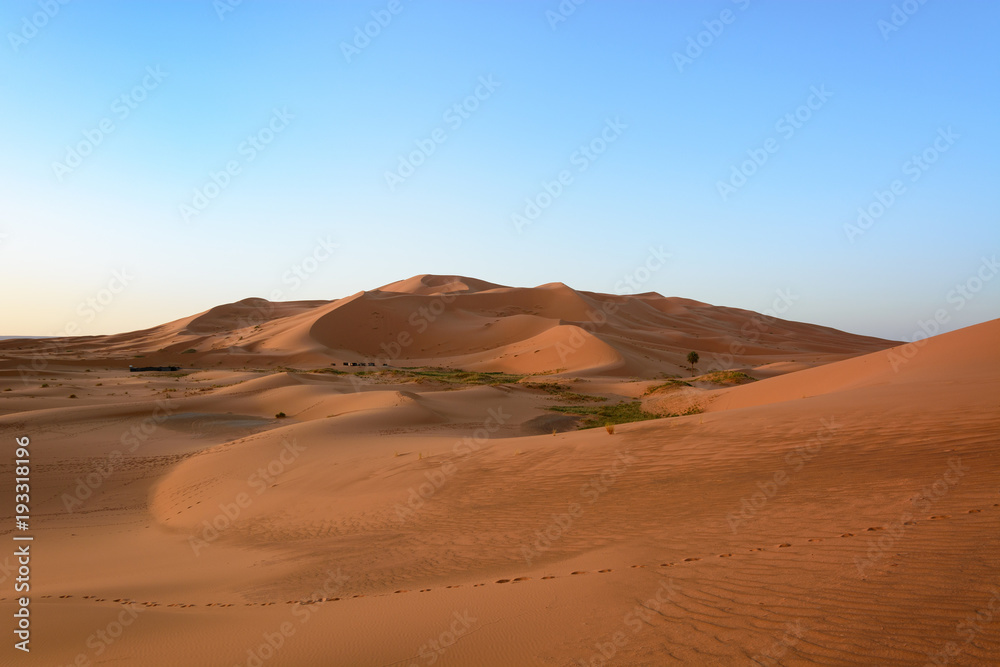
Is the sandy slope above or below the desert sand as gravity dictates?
above

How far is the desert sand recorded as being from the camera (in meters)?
3.72

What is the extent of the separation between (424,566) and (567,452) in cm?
421

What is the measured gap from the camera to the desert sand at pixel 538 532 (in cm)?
372

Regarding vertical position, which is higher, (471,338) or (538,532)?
(471,338)

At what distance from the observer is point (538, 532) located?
6801mm

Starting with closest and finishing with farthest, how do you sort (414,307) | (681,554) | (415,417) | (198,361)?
(681,554), (415,417), (198,361), (414,307)

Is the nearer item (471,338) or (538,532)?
(538,532)

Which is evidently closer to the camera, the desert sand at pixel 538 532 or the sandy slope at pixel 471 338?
the desert sand at pixel 538 532

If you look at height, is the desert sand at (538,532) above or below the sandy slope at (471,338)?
below

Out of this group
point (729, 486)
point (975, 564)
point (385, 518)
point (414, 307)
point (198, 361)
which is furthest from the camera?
point (414, 307)

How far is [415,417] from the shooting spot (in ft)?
59.3

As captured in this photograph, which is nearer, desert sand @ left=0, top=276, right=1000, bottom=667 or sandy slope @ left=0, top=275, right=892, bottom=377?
desert sand @ left=0, top=276, right=1000, bottom=667

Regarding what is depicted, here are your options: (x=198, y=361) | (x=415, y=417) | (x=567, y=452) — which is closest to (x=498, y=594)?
(x=567, y=452)

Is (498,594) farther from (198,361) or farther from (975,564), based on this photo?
(198,361)
